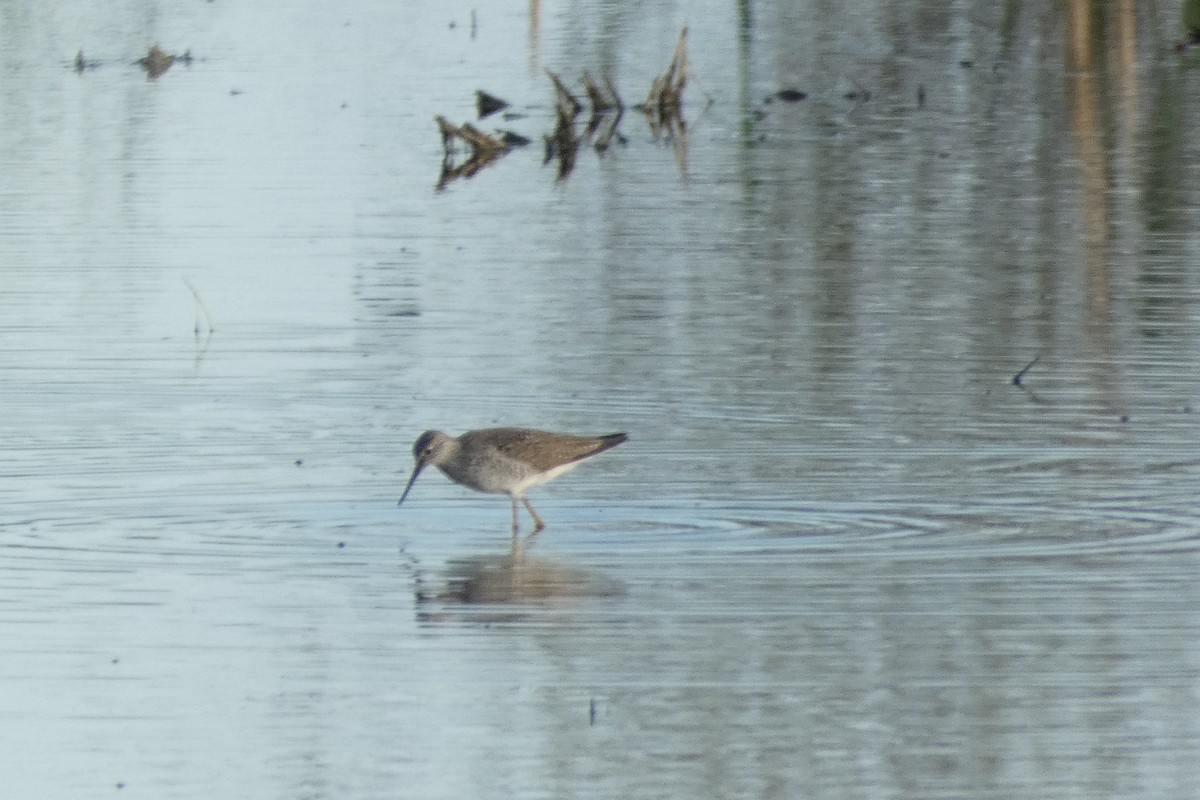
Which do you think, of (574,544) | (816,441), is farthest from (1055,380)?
(574,544)

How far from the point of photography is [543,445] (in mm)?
11672

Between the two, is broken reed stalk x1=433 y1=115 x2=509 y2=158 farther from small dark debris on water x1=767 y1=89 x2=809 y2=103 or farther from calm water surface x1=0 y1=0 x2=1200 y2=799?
small dark debris on water x1=767 y1=89 x2=809 y2=103

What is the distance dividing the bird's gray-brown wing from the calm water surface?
300mm

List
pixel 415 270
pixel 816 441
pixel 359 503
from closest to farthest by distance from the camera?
pixel 359 503, pixel 816 441, pixel 415 270

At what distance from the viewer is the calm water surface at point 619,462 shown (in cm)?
837

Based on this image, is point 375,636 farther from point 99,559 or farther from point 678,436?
point 678,436

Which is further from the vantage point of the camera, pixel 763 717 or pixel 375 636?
pixel 375 636

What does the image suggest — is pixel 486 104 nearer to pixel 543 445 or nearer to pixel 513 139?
pixel 513 139

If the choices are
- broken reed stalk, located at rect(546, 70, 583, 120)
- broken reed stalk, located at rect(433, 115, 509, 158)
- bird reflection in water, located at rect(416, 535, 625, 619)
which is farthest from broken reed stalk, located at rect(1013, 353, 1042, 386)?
broken reed stalk, located at rect(433, 115, 509, 158)

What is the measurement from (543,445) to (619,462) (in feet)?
3.51

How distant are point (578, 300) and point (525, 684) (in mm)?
8436

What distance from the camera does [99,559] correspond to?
10930 mm

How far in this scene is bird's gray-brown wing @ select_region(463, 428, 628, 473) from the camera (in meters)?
11.6

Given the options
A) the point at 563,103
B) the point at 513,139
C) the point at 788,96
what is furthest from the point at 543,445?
the point at 788,96
